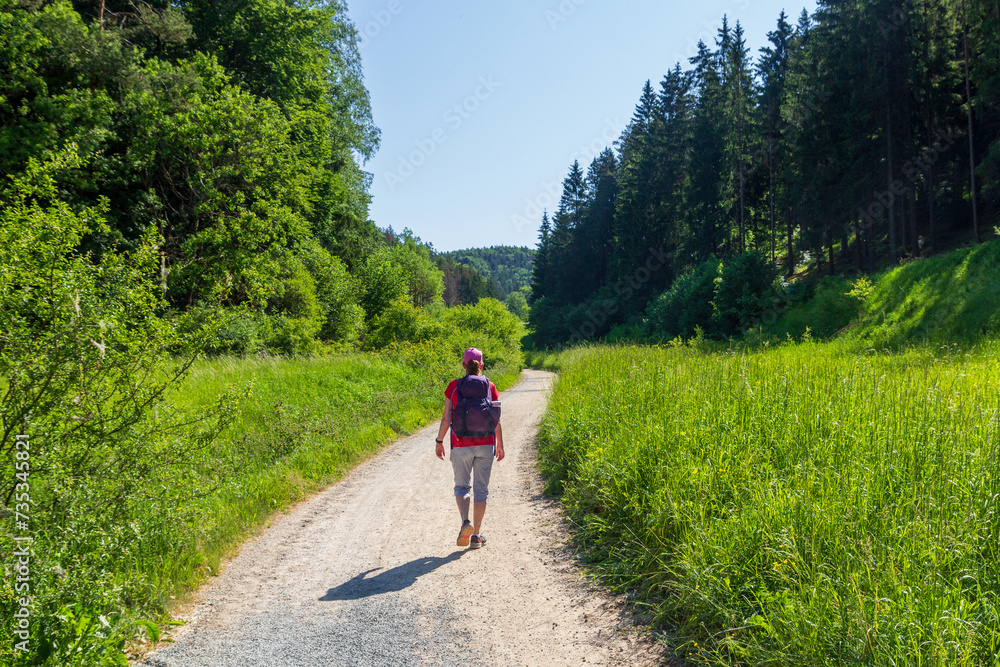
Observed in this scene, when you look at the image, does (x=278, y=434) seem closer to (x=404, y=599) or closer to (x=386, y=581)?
(x=386, y=581)

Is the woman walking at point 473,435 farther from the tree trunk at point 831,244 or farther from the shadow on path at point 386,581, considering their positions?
the tree trunk at point 831,244

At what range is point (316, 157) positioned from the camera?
22.4 m

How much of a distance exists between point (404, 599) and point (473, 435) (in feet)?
6.02

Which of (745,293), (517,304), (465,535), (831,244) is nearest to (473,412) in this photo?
→ (465,535)

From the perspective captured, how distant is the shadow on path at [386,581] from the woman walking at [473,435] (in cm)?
54

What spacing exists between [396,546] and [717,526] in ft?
11.4

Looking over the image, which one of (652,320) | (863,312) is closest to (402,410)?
(863,312)

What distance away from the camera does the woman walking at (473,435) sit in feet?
18.5

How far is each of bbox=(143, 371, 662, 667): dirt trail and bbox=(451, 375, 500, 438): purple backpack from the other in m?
1.26

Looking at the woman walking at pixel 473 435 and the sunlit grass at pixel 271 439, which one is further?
the woman walking at pixel 473 435

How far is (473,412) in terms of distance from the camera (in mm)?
5645

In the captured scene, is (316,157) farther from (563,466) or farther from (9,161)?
(563,466)

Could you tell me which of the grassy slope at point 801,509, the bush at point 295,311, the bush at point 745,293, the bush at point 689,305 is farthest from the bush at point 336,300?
the grassy slope at point 801,509

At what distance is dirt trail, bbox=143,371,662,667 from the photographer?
3488mm
